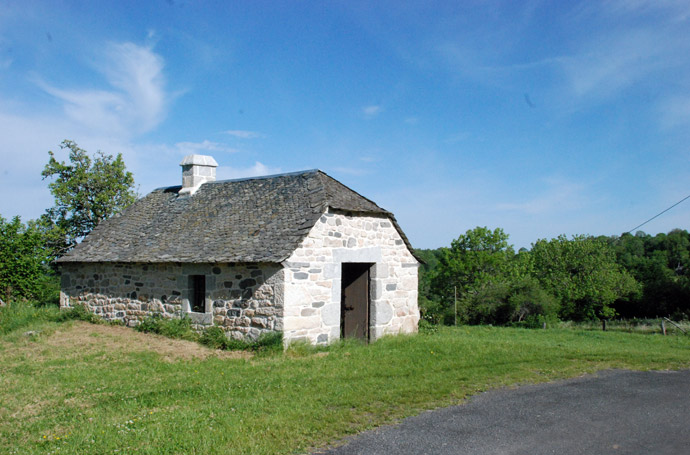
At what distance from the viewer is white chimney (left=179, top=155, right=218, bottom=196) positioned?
1546 cm

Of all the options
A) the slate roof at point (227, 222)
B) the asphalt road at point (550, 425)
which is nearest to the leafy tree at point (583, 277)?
the slate roof at point (227, 222)

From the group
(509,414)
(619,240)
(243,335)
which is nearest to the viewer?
(509,414)

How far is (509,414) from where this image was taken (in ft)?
19.5

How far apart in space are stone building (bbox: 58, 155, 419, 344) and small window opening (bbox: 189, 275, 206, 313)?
0.08ft

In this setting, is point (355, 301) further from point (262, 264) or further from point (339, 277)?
point (262, 264)

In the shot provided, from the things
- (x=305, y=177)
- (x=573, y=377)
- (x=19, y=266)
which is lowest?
(x=573, y=377)

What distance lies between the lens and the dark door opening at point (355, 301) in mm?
11953

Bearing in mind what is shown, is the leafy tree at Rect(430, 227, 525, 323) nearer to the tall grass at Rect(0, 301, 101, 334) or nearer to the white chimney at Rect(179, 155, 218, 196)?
the white chimney at Rect(179, 155, 218, 196)

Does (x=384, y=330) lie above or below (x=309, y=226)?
below

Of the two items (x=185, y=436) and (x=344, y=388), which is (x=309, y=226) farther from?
(x=185, y=436)

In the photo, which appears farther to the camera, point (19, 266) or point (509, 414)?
point (19, 266)

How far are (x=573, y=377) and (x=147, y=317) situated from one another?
9949 millimetres

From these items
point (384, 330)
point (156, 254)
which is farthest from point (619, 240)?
point (156, 254)

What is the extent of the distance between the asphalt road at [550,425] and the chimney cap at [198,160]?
1186 cm
